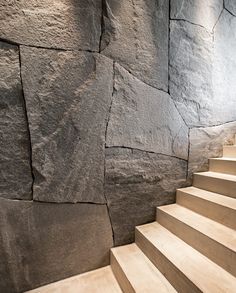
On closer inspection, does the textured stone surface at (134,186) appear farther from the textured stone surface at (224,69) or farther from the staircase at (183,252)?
the textured stone surface at (224,69)

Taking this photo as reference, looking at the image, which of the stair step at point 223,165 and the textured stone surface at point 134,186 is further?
the stair step at point 223,165

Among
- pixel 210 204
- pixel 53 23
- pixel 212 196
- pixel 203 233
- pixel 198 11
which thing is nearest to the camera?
pixel 203 233

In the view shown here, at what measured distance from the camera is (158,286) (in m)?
1.21

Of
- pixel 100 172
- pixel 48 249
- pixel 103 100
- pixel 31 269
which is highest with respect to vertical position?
pixel 103 100

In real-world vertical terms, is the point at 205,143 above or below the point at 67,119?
below

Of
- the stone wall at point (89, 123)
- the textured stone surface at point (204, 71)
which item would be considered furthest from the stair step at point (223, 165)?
the textured stone surface at point (204, 71)

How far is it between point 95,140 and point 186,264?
1094mm

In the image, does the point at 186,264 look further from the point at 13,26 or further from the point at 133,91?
the point at 13,26

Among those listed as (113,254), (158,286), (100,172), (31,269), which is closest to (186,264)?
(158,286)

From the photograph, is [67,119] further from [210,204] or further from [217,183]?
[217,183]

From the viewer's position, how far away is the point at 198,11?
2111mm

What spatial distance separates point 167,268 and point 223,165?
125cm

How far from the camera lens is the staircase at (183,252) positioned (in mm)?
1105

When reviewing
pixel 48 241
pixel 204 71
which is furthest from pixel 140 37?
pixel 48 241
